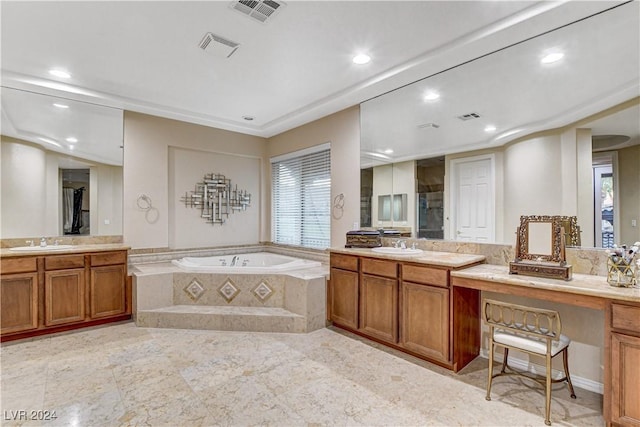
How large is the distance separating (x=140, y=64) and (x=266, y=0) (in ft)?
5.32

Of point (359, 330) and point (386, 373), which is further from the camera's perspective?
point (359, 330)

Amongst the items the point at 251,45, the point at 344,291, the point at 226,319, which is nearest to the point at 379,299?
Answer: the point at 344,291

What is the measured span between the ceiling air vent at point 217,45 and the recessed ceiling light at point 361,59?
40.6 inches

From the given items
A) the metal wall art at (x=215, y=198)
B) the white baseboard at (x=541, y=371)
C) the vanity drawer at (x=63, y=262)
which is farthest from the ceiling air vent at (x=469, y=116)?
the vanity drawer at (x=63, y=262)

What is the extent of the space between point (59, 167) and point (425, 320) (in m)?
4.32

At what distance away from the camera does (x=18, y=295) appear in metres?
3.20

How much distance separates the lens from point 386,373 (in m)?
2.59

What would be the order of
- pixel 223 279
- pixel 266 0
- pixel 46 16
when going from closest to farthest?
pixel 266 0, pixel 46 16, pixel 223 279

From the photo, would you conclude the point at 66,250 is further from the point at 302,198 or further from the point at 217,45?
the point at 302,198

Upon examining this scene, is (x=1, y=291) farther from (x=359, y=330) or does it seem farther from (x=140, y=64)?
(x=359, y=330)

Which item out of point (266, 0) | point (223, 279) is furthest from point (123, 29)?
point (223, 279)

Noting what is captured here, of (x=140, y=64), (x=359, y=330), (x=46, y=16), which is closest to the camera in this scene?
(x=46, y=16)

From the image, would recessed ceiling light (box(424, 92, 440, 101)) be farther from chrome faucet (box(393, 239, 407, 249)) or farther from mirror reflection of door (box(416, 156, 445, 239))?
chrome faucet (box(393, 239, 407, 249))

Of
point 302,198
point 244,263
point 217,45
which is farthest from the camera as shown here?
point 302,198
